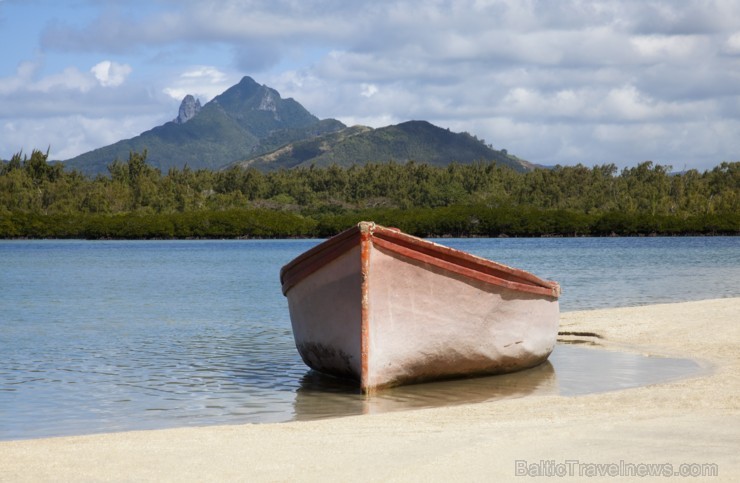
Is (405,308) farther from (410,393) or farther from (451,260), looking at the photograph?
(410,393)

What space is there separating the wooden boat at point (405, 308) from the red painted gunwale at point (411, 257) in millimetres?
11

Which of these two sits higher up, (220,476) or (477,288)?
(477,288)

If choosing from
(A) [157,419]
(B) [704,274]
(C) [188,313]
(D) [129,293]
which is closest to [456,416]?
(A) [157,419]

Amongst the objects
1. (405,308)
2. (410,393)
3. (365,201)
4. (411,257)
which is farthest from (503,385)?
(365,201)

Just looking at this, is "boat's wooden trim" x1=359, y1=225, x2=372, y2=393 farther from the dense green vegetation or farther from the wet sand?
the dense green vegetation

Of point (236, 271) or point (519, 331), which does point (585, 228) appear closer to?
point (236, 271)

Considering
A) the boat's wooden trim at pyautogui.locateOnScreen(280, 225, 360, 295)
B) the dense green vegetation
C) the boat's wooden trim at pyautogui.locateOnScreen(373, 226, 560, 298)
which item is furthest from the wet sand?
the dense green vegetation

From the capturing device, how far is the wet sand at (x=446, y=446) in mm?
6391

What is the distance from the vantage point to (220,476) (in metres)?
6.46

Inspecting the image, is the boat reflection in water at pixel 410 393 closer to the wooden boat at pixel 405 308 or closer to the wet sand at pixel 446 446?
the wooden boat at pixel 405 308

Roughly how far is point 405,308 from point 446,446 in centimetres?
389

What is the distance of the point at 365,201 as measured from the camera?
140 meters

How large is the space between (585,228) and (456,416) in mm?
115742

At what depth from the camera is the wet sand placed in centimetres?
639
